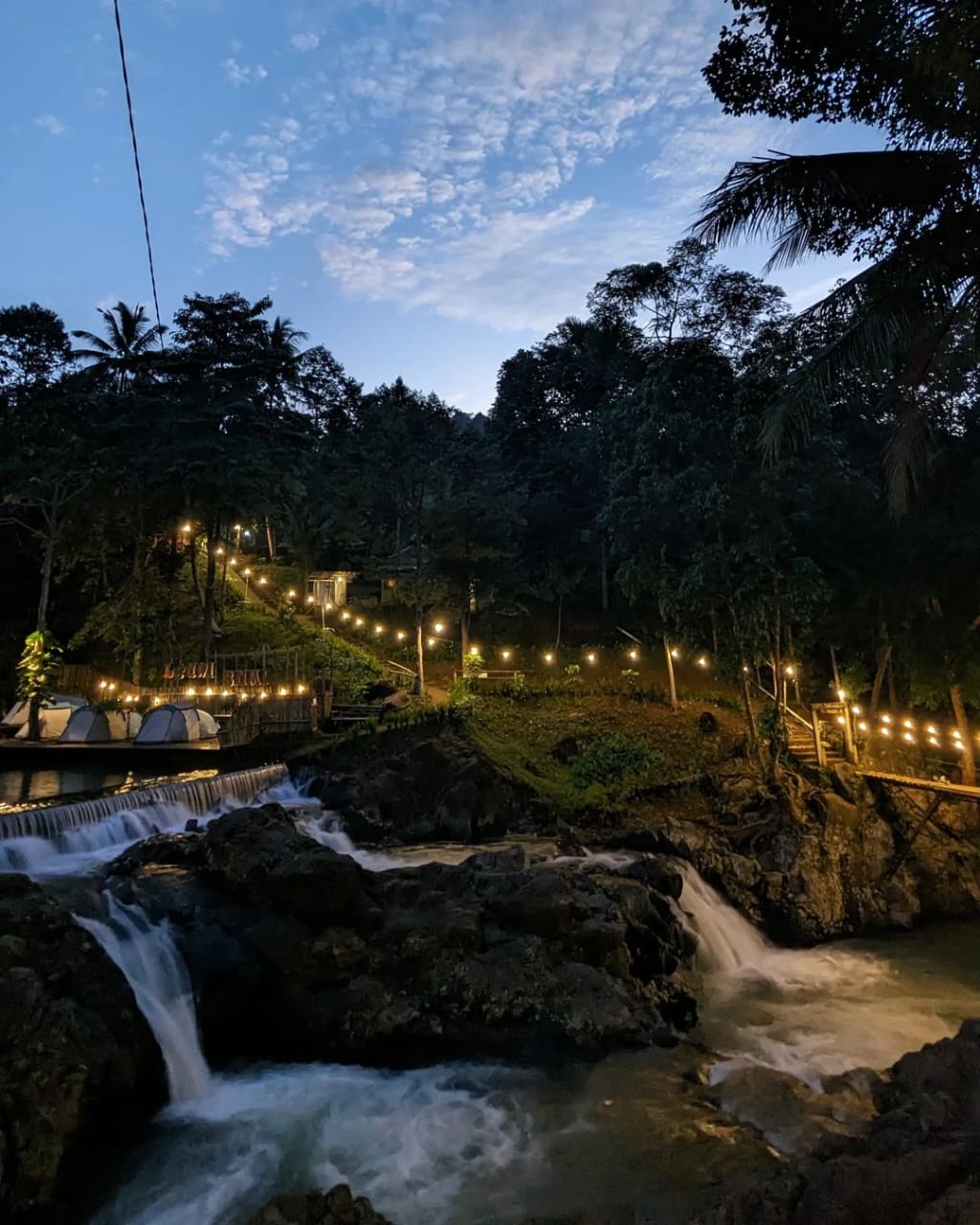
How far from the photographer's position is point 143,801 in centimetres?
1497

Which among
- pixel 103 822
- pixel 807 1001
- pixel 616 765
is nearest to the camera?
pixel 807 1001

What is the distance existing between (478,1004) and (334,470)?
122ft

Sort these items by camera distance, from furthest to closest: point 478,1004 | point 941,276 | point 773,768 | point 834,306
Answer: point 773,768, point 478,1004, point 834,306, point 941,276

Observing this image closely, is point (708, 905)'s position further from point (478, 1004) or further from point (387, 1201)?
point (387, 1201)

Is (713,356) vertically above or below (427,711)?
above

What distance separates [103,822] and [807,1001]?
508 inches

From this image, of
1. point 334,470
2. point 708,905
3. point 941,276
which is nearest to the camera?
point 941,276

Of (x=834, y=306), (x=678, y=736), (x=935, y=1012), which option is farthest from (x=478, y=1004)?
(x=678, y=736)

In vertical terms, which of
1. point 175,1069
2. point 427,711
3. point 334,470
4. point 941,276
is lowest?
point 175,1069

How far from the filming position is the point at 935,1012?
1234 centimetres

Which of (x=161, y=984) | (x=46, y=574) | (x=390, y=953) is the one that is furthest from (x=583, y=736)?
(x=46, y=574)

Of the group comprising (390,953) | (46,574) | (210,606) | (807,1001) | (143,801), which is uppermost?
(46,574)

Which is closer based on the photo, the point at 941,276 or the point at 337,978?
the point at 941,276

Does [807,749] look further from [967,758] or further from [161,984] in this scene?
[161,984]
